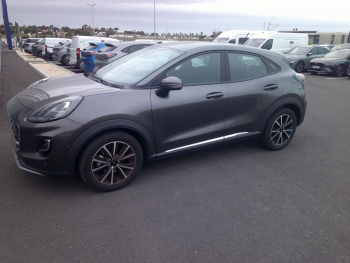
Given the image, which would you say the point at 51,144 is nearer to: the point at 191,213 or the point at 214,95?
the point at 191,213

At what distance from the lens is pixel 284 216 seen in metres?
3.17

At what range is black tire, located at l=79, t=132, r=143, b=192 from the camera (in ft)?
10.8

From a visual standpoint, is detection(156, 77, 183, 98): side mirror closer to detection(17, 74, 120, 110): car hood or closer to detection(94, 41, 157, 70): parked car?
detection(17, 74, 120, 110): car hood

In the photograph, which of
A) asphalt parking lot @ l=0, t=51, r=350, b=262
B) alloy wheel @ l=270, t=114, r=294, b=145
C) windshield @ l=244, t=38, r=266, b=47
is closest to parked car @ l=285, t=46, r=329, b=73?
windshield @ l=244, t=38, r=266, b=47

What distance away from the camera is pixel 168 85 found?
3516 millimetres

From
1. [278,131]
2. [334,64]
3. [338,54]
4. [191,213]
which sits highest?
[338,54]

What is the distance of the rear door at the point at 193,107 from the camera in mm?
3713

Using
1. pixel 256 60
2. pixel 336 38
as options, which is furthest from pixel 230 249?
pixel 336 38

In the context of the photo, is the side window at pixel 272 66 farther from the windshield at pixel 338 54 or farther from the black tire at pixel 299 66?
the black tire at pixel 299 66

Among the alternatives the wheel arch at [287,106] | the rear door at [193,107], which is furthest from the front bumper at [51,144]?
the wheel arch at [287,106]

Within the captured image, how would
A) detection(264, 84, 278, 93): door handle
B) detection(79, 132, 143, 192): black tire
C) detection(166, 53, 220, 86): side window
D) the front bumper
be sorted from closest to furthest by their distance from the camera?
1. the front bumper
2. detection(79, 132, 143, 192): black tire
3. detection(166, 53, 220, 86): side window
4. detection(264, 84, 278, 93): door handle

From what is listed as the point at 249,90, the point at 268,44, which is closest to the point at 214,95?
the point at 249,90

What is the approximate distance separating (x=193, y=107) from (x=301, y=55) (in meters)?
16.4

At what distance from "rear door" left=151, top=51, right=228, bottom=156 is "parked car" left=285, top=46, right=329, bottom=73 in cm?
1491
